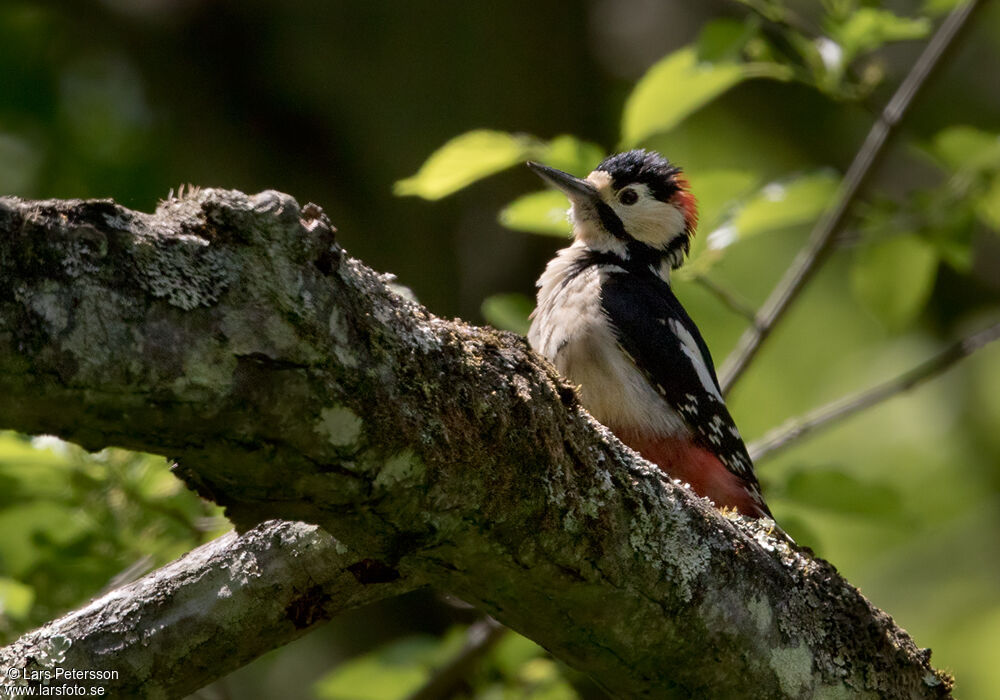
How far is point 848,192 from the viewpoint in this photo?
13.0 ft

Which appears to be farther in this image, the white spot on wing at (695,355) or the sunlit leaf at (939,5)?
the white spot on wing at (695,355)

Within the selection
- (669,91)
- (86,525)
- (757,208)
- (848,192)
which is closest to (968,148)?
(848,192)

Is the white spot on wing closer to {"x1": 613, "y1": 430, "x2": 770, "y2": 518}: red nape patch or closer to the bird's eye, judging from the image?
{"x1": 613, "y1": 430, "x2": 770, "y2": 518}: red nape patch

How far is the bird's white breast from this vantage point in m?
3.81

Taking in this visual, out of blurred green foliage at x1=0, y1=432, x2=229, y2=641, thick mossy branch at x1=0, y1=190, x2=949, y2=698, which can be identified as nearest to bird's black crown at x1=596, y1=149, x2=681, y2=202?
blurred green foliage at x1=0, y1=432, x2=229, y2=641

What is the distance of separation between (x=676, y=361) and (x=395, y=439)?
2.32 metres

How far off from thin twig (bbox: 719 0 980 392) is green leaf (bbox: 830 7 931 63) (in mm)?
689

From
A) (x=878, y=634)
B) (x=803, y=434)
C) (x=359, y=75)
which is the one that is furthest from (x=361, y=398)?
(x=359, y=75)

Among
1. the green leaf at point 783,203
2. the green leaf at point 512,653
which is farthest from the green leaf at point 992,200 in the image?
the green leaf at point 512,653

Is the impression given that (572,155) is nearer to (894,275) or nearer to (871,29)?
(871,29)

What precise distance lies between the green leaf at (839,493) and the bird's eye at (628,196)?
1685 millimetres

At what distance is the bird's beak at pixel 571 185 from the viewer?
4.43 metres

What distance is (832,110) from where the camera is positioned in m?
7.67

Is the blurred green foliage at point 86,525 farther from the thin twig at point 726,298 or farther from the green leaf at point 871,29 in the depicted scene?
the green leaf at point 871,29
